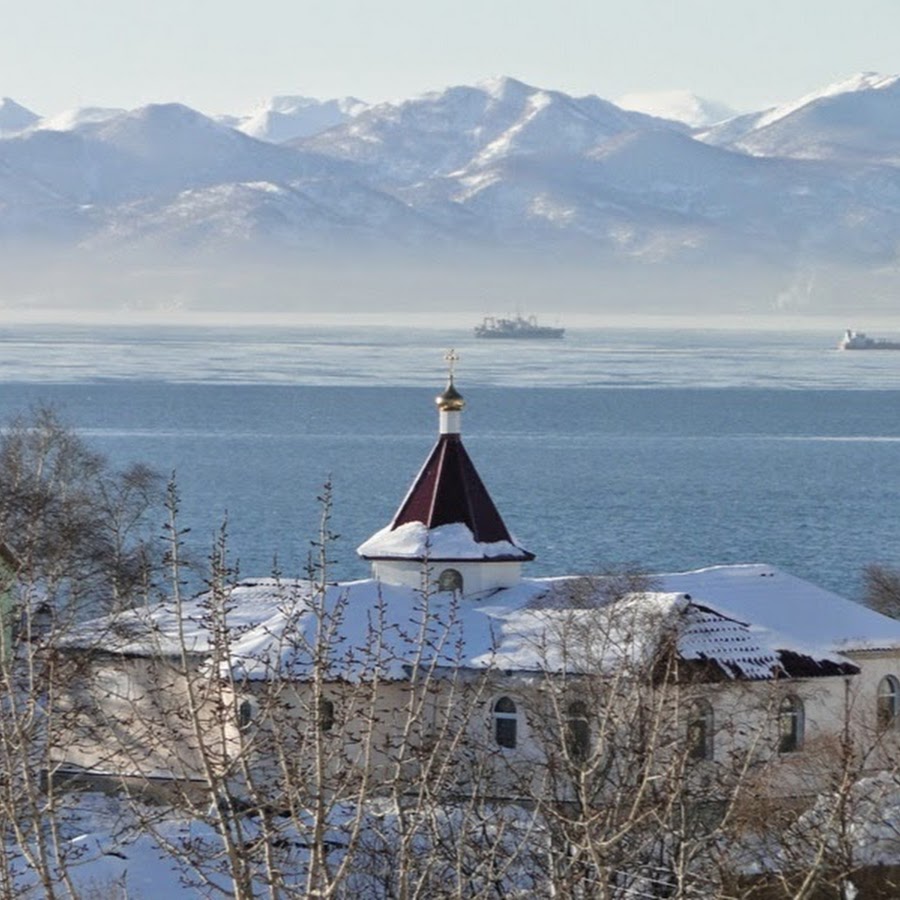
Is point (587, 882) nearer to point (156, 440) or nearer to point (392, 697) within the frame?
point (392, 697)

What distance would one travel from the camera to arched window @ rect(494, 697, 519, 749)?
25.3 metres

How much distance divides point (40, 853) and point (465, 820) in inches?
78.7

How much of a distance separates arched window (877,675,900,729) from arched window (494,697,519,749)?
3.68m

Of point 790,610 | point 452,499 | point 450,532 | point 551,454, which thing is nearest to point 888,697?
point 790,610

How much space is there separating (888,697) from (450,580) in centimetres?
431

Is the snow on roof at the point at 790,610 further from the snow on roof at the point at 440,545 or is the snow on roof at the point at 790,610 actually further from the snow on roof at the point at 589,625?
the snow on roof at the point at 440,545

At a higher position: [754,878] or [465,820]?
[465,820]

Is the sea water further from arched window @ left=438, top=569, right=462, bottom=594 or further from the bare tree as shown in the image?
arched window @ left=438, top=569, right=462, bottom=594

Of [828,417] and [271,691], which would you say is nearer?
[271,691]

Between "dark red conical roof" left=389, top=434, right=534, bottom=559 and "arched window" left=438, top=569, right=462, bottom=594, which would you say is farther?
"dark red conical roof" left=389, top=434, right=534, bottom=559

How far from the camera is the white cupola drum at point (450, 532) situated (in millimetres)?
28016

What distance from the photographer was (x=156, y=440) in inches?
3713

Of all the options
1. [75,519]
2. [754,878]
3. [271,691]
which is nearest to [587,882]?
[271,691]

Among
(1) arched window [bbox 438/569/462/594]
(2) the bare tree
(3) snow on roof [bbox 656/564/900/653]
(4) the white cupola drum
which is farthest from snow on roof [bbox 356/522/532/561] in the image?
(2) the bare tree
